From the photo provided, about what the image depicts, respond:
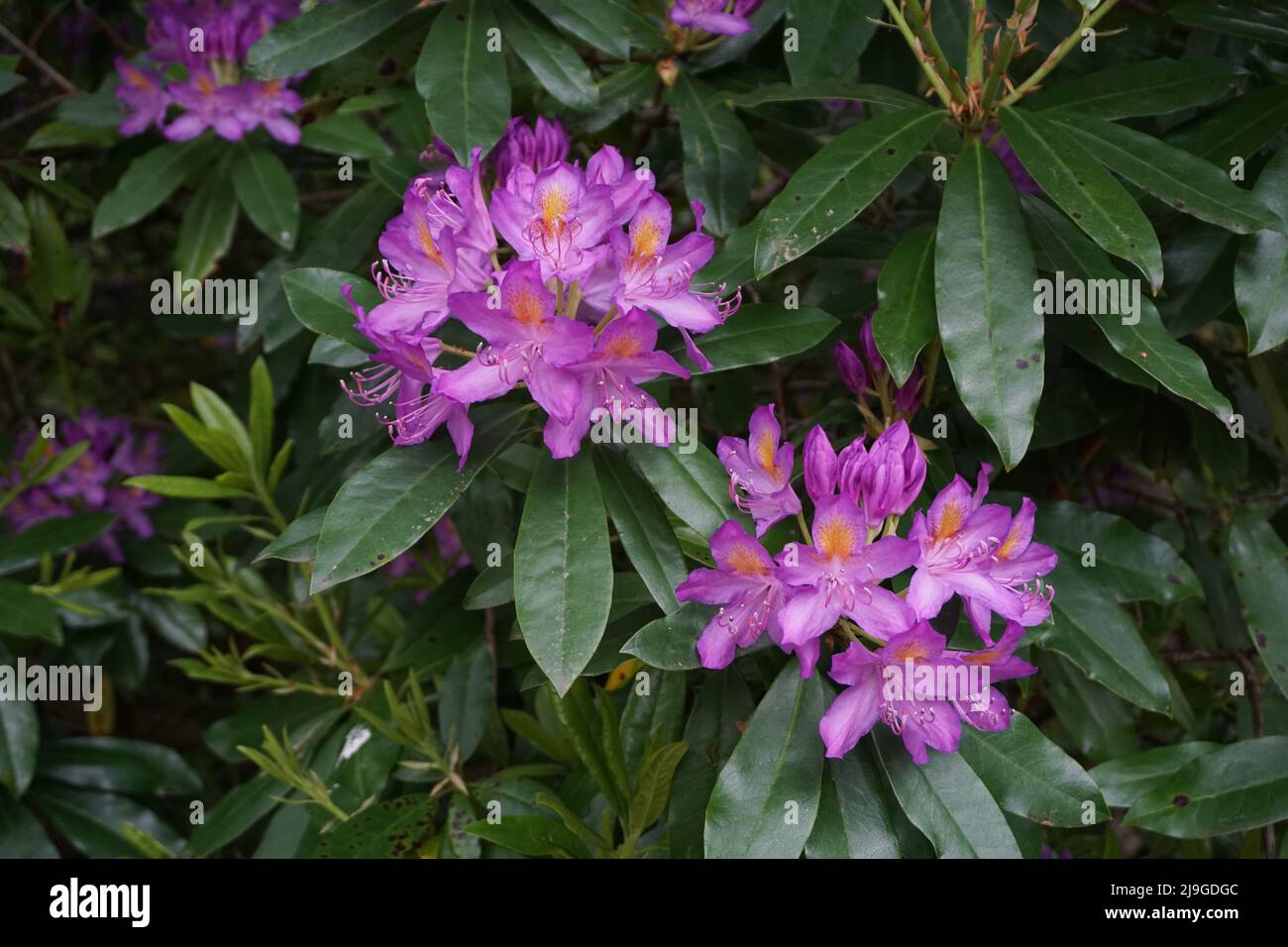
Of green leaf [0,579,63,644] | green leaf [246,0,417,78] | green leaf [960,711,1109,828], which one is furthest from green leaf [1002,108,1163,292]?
green leaf [0,579,63,644]

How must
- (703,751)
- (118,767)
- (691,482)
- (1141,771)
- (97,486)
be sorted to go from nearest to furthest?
1. (691,482)
2. (703,751)
3. (1141,771)
4. (118,767)
5. (97,486)

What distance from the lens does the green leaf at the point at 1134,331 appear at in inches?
46.4

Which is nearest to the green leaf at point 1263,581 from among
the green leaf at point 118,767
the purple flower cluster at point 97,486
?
the green leaf at point 118,767

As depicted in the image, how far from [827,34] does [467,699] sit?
3.37ft

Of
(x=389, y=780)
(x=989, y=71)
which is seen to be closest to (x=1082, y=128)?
(x=989, y=71)

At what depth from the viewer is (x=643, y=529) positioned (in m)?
1.24

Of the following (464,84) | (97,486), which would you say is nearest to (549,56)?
(464,84)

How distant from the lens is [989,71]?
4.38ft

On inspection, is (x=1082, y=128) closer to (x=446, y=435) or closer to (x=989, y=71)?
(x=989, y=71)

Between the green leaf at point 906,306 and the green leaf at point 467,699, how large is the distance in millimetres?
790

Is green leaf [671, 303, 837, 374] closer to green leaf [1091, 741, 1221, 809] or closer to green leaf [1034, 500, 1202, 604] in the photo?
green leaf [1034, 500, 1202, 604]

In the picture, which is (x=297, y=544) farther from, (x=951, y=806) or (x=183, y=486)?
(x=951, y=806)

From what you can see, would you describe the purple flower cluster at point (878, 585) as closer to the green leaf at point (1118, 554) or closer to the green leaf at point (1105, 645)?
the green leaf at point (1105, 645)

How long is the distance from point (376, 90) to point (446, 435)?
0.83 metres
